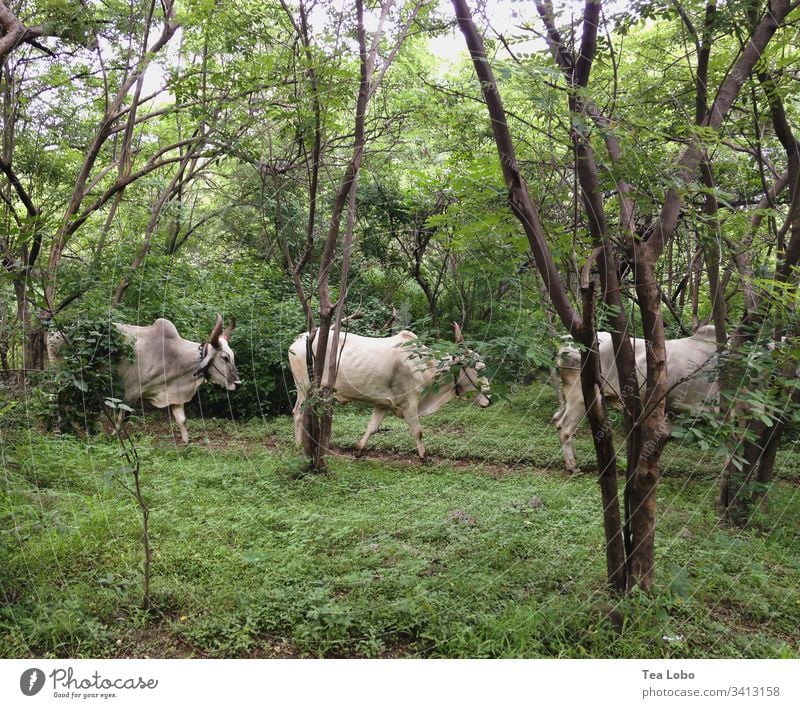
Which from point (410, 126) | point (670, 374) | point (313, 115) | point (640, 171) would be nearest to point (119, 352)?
point (313, 115)

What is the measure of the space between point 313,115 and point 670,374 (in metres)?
4.33

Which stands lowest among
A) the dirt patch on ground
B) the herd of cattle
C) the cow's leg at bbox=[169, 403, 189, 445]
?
the dirt patch on ground

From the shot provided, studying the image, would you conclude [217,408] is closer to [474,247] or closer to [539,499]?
[539,499]

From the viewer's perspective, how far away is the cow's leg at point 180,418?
22.6 feet

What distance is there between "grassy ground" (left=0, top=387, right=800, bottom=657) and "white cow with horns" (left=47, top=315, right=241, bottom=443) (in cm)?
93

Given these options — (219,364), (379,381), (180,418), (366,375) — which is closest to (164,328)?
(219,364)

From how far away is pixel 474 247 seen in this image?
4016 mm

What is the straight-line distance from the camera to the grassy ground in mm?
3094

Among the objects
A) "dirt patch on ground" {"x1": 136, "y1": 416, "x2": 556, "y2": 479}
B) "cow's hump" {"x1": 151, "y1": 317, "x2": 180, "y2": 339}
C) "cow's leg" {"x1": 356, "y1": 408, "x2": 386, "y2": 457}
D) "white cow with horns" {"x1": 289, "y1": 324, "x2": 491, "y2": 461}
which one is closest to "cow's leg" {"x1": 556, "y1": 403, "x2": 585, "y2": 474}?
"dirt patch on ground" {"x1": 136, "y1": 416, "x2": 556, "y2": 479}

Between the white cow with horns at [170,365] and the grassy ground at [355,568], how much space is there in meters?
0.93

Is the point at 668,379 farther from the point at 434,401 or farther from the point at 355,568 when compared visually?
the point at 355,568

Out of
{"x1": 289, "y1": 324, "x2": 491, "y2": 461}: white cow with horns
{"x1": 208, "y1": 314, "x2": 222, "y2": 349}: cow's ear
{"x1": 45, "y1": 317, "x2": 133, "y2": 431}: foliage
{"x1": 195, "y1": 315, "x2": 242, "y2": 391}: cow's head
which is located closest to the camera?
{"x1": 45, "y1": 317, "x2": 133, "y2": 431}: foliage

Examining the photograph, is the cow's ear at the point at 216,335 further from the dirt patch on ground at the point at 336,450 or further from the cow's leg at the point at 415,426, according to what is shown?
the cow's leg at the point at 415,426

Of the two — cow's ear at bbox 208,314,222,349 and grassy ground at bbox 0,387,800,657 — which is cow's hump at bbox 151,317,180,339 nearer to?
cow's ear at bbox 208,314,222,349
